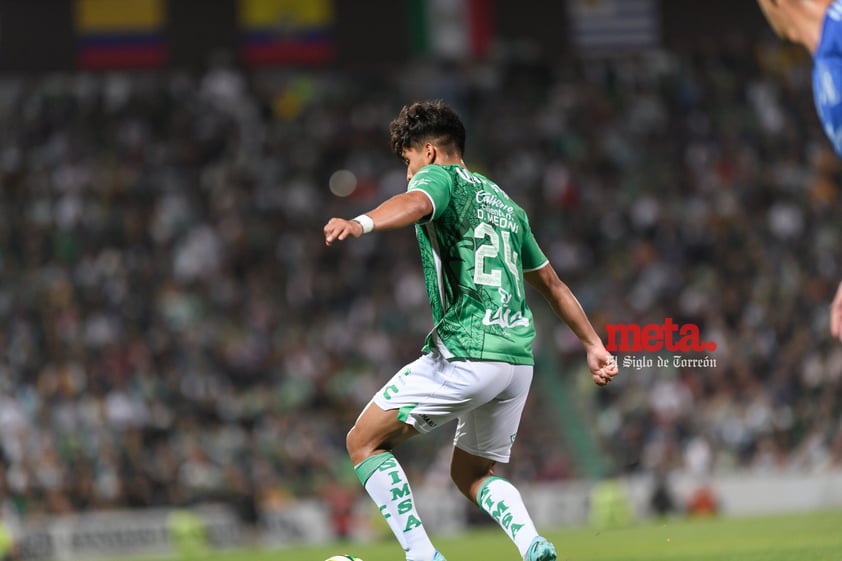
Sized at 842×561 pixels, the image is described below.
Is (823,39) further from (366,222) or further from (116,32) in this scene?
(116,32)

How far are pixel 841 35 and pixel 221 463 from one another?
15168 millimetres

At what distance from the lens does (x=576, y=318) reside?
7773mm

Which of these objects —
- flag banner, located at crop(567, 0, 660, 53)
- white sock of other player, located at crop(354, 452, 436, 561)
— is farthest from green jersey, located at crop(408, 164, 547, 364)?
flag banner, located at crop(567, 0, 660, 53)

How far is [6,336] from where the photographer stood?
2103 cm

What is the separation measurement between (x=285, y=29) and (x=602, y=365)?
13.4m

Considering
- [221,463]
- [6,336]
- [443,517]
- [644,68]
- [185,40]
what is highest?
[185,40]

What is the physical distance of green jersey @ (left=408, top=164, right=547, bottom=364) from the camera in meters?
7.15

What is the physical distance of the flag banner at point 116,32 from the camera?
764 inches

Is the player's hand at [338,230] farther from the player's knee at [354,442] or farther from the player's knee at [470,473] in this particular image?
the player's knee at [470,473]

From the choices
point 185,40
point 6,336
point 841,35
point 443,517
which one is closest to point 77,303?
point 6,336

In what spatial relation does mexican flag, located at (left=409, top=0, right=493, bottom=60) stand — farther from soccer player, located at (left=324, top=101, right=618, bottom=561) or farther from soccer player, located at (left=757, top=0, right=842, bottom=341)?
soccer player, located at (left=757, top=0, right=842, bottom=341)

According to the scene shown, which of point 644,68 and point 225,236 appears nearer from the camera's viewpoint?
point 225,236

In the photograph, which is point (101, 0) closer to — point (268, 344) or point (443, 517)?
point (268, 344)

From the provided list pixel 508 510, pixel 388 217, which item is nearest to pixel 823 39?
pixel 388 217
